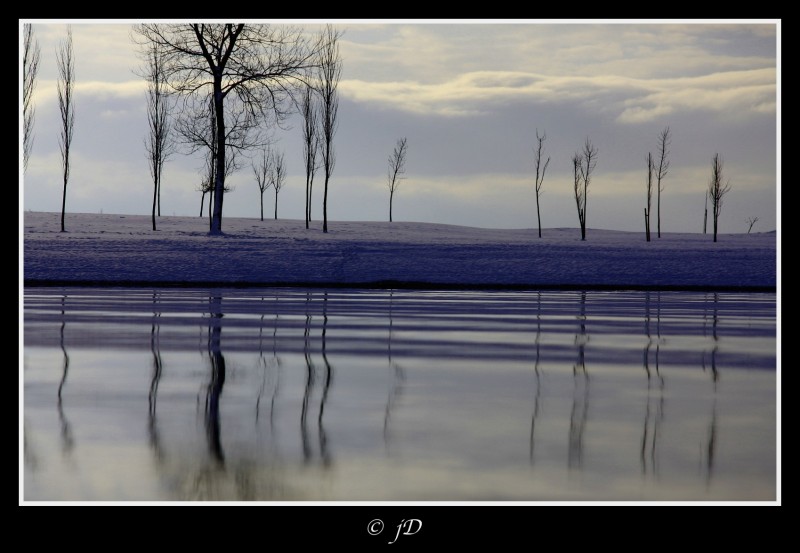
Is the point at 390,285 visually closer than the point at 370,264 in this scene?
Yes

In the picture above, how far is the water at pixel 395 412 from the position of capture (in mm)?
5688

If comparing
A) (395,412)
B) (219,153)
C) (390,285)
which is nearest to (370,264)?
(390,285)

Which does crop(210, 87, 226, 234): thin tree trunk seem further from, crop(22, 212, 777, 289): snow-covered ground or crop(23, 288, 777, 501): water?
crop(23, 288, 777, 501): water

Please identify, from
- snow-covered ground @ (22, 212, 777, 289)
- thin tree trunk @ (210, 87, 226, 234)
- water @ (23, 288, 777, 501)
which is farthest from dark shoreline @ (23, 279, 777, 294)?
thin tree trunk @ (210, 87, 226, 234)

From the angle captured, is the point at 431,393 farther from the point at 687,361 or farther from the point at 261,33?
the point at 261,33

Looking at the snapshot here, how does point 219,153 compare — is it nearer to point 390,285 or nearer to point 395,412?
point 390,285

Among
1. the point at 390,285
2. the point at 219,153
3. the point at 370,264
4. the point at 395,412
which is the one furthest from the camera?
the point at 219,153

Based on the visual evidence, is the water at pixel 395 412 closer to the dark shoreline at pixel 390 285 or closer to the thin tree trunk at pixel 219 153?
the dark shoreline at pixel 390 285

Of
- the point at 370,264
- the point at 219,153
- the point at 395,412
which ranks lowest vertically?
the point at 395,412

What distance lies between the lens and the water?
18.7ft

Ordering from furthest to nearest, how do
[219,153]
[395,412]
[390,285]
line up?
1. [219,153]
2. [390,285]
3. [395,412]

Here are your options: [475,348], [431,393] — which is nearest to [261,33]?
[475,348]

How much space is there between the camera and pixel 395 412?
7727 millimetres
